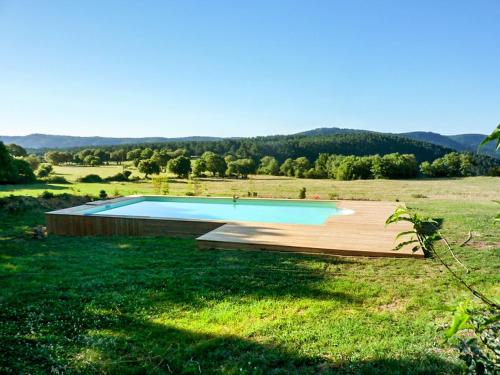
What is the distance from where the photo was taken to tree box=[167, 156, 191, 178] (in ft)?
90.9

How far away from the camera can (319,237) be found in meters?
6.78

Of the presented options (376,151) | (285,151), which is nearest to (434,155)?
(376,151)

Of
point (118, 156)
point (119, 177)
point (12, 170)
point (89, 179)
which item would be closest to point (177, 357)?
point (12, 170)

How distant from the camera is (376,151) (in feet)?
169

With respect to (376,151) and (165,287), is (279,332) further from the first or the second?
(376,151)

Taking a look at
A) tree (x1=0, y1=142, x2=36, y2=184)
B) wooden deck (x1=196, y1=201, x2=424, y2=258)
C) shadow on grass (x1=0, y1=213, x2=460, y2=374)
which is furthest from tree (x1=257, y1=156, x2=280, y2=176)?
shadow on grass (x1=0, y1=213, x2=460, y2=374)

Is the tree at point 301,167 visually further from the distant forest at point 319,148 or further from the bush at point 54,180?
the bush at point 54,180

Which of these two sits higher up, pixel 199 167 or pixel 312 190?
pixel 199 167

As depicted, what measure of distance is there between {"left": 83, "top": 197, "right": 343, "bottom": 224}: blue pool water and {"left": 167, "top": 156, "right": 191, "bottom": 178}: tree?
575 inches

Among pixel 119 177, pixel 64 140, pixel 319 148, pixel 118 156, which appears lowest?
pixel 119 177

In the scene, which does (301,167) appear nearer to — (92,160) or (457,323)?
(92,160)

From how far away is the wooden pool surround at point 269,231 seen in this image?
6184 mm

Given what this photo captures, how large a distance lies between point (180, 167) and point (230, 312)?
25012mm

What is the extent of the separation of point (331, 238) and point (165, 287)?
3.60 m
